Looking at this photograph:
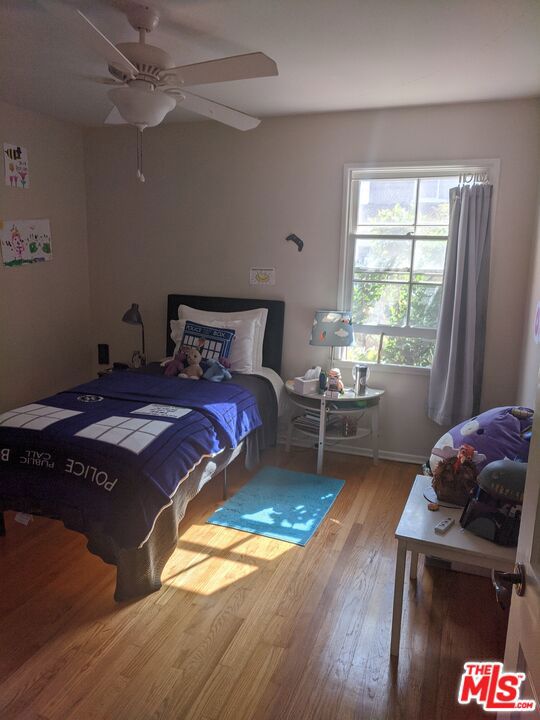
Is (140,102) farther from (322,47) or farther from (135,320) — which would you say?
(135,320)

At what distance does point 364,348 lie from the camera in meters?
3.92

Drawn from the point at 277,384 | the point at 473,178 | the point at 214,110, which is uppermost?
the point at 214,110

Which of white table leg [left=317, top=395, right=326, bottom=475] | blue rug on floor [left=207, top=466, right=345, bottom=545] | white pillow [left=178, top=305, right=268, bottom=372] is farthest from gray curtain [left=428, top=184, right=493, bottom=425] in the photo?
white pillow [left=178, top=305, right=268, bottom=372]

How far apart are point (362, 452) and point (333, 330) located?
103cm

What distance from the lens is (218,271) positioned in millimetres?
4168

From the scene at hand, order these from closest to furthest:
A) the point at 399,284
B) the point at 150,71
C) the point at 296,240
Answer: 1. the point at 150,71
2. the point at 399,284
3. the point at 296,240

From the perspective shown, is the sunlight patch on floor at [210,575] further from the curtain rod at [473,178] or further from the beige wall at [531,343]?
the curtain rod at [473,178]

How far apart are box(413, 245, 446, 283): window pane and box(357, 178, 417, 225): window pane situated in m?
0.21

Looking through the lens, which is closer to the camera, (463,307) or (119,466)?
(119,466)

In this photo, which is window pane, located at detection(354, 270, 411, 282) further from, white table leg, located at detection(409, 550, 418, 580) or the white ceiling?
white table leg, located at detection(409, 550, 418, 580)

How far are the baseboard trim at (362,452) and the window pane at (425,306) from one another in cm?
99

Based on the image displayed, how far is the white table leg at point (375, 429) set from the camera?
366cm

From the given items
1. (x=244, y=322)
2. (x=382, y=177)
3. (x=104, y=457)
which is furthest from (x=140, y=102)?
(x=382, y=177)

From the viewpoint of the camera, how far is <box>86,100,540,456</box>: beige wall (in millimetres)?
3359
